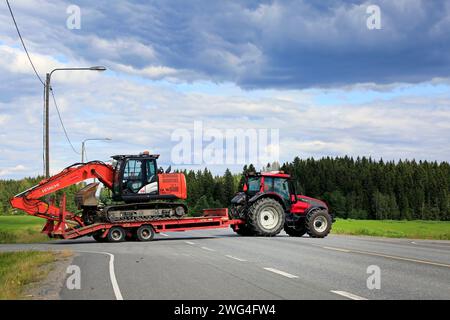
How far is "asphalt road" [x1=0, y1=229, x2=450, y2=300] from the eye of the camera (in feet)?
31.8

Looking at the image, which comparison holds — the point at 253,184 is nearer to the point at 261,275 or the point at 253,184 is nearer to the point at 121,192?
the point at 121,192

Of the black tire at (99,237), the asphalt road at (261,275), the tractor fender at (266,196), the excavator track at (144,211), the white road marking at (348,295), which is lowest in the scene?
the black tire at (99,237)

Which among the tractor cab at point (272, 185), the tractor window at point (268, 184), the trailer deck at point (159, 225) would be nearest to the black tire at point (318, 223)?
the tractor cab at point (272, 185)

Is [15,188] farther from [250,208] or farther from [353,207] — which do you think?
[250,208]

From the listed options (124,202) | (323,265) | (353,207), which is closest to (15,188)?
(353,207)

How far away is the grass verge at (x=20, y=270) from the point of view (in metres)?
10.5

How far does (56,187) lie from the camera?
2541cm

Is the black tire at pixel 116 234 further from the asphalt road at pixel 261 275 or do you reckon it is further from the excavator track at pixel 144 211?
the asphalt road at pixel 261 275

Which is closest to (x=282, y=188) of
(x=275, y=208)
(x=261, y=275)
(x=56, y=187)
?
(x=275, y=208)

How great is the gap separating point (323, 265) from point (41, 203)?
49.3 ft

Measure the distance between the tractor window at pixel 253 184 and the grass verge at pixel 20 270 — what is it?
11.2 m

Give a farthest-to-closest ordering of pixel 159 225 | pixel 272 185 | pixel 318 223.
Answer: pixel 272 185 < pixel 318 223 < pixel 159 225

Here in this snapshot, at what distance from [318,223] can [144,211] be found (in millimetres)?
7969

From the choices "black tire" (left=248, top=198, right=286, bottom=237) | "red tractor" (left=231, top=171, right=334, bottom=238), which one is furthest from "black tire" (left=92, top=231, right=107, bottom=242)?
"black tire" (left=248, top=198, right=286, bottom=237)
